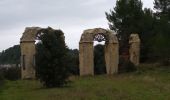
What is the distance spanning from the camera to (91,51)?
177 feet

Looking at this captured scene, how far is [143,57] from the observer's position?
69.1 meters

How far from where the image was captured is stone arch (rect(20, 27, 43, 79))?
172ft

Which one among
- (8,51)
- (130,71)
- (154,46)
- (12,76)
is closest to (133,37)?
(154,46)

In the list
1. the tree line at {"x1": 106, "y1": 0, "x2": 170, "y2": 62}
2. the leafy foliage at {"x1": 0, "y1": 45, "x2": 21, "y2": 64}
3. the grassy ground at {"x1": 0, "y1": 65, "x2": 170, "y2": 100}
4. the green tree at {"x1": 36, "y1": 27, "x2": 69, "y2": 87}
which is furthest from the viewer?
the leafy foliage at {"x1": 0, "y1": 45, "x2": 21, "y2": 64}

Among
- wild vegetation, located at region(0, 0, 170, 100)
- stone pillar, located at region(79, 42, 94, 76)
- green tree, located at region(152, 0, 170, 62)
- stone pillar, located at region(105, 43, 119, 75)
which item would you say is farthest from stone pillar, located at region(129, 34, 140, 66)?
stone pillar, located at region(79, 42, 94, 76)

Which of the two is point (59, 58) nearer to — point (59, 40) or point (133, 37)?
point (59, 40)

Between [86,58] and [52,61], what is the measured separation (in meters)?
19.6

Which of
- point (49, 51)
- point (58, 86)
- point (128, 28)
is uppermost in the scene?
point (128, 28)

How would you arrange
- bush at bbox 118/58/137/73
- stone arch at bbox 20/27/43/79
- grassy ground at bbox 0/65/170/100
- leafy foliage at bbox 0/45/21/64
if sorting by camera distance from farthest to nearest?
leafy foliage at bbox 0/45/21/64, bush at bbox 118/58/137/73, stone arch at bbox 20/27/43/79, grassy ground at bbox 0/65/170/100

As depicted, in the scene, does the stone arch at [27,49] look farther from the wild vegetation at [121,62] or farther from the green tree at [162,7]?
the green tree at [162,7]

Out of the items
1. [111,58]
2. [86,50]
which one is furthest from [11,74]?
[111,58]

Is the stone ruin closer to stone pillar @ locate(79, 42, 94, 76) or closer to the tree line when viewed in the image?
stone pillar @ locate(79, 42, 94, 76)

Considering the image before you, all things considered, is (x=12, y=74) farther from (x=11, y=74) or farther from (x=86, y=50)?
(x=86, y=50)

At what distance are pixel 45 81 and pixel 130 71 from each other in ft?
68.6
